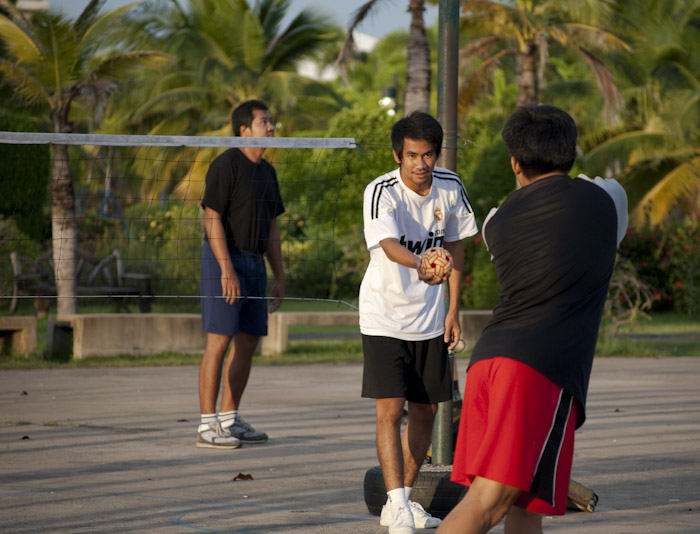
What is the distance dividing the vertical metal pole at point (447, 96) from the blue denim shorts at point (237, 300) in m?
2.05

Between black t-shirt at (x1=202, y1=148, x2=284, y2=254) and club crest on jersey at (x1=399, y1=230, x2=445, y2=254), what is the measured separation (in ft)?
8.10

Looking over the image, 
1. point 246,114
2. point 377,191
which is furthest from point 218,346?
point 377,191

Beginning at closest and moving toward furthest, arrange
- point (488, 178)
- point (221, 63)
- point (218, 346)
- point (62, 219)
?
1. point (218, 346)
2. point (62, 219)
3. point (488, 178)
4. point (221, 63)

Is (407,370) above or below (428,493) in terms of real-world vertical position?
above

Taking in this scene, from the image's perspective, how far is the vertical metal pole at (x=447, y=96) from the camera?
6.00 metres

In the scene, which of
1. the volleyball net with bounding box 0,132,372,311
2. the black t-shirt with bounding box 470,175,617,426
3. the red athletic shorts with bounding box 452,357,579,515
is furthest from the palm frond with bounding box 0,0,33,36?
the red athletic shorts with bounding box 452,357,579,515

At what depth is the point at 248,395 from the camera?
414 inches

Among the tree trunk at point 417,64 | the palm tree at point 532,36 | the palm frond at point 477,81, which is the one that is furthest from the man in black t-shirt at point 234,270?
the palm frond at point 477,81

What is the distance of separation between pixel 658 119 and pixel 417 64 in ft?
68.2

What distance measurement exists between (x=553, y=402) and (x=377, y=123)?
2880 centimetres

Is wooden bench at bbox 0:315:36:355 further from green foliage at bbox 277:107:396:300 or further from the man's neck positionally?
green foliage at bbox 277:107:396:300

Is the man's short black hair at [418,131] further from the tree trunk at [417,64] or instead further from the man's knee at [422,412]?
the tree trunk at [417,64]

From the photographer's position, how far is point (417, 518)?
17.4ft

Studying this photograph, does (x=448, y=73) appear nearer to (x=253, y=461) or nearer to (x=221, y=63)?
(x=253, y=461)
